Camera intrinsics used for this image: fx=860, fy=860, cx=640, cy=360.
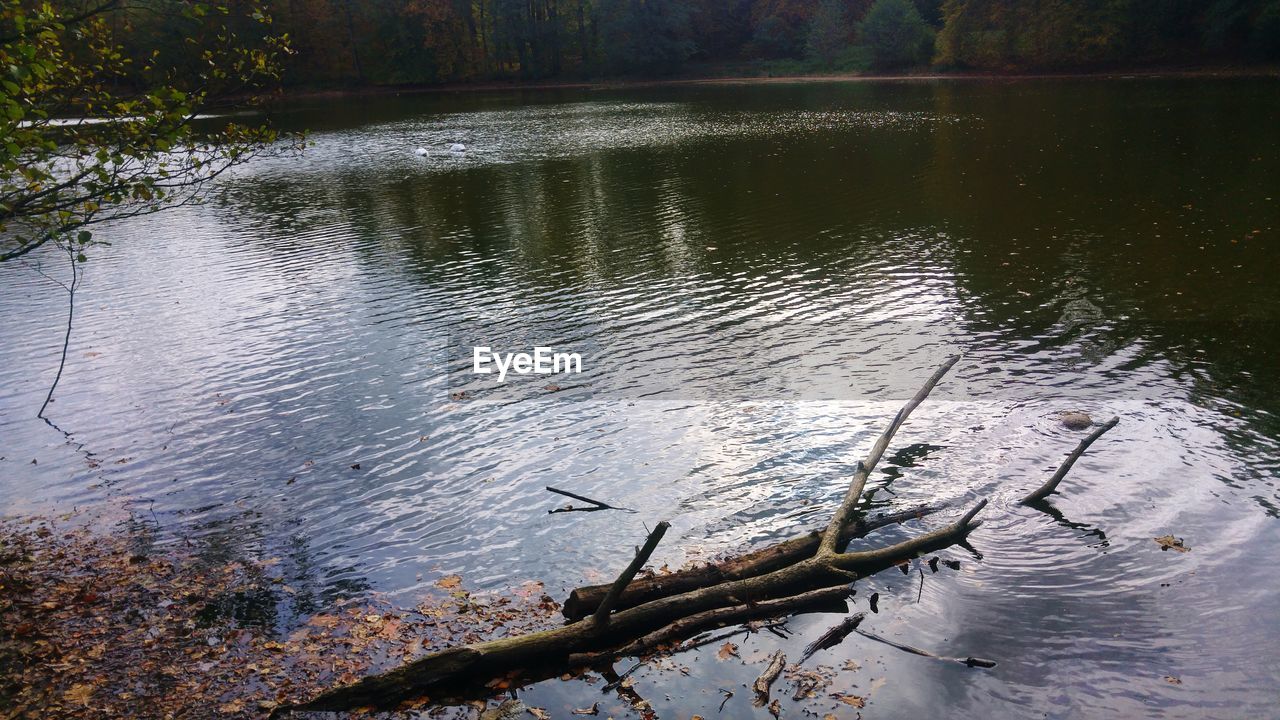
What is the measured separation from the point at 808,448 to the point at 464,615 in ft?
20.6

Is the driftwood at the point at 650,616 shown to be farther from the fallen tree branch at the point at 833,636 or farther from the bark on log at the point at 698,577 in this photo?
the fallen tree branch at the point at 833,636

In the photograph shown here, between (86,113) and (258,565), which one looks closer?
(258,565)

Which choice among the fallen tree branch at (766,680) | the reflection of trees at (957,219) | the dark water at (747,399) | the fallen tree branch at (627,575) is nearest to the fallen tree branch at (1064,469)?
the dark water at (747,399)

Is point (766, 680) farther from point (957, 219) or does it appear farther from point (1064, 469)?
point (957, 219)

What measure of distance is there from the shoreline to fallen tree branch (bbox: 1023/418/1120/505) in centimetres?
6778

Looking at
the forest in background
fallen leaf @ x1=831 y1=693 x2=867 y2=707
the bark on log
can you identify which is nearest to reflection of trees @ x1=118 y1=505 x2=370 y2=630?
the bark on log

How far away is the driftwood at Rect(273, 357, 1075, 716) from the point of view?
8258mm

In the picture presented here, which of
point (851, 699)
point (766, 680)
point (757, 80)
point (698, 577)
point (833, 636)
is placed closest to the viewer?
point (851, 699)

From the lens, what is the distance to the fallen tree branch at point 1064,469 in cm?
1115

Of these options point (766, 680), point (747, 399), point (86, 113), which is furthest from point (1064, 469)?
point (86, 113)

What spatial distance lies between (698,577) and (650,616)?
79 centimetres

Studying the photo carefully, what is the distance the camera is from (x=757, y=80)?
10400cm

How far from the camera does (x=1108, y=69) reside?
78562 mm

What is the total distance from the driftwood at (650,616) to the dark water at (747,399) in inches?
12.5
